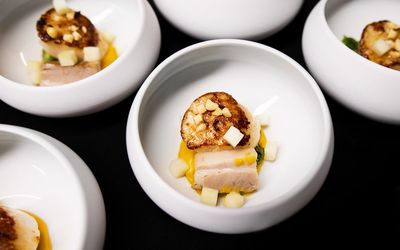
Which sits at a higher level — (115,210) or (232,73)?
(232,73)

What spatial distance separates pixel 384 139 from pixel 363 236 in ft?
1.12

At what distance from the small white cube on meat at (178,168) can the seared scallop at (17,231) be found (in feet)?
1.30

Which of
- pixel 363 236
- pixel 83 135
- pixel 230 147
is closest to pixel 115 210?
pixel 83 135

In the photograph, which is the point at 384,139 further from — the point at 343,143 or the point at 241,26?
the point at 241,26

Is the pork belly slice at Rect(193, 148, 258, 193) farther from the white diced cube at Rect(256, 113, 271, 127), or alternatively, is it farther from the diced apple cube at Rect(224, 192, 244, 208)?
the white diced cube at Rect(256, 113, 271, 127)

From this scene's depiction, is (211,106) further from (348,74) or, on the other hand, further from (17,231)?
(17,231)

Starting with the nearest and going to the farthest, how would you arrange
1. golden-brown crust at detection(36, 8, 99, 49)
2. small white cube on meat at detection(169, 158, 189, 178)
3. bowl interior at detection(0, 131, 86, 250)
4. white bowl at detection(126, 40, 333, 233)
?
white bowl at detection(126, 40, 333, 233)
bowl interior at detection(0, 131, 86, 250)
small white cube on meat at detection(169, 158, 189, 178)
golden-brown crust at detection(36, 8, 99, 49)

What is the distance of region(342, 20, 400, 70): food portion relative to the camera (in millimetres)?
1377

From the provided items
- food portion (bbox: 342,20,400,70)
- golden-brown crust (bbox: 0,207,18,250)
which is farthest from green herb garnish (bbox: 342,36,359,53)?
golden-brown crust (bbox: 0,207,18,250)

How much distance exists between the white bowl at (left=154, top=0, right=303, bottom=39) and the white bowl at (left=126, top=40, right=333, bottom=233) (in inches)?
3.9

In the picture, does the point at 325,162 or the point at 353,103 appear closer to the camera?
the point at 325,162

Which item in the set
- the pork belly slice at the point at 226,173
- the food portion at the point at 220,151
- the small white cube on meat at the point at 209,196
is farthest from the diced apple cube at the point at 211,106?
the small white cube on meat at the point at 209,196

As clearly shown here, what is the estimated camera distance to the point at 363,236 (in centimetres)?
119

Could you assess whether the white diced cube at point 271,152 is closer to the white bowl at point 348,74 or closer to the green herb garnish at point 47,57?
the white bowl at point 348,74
